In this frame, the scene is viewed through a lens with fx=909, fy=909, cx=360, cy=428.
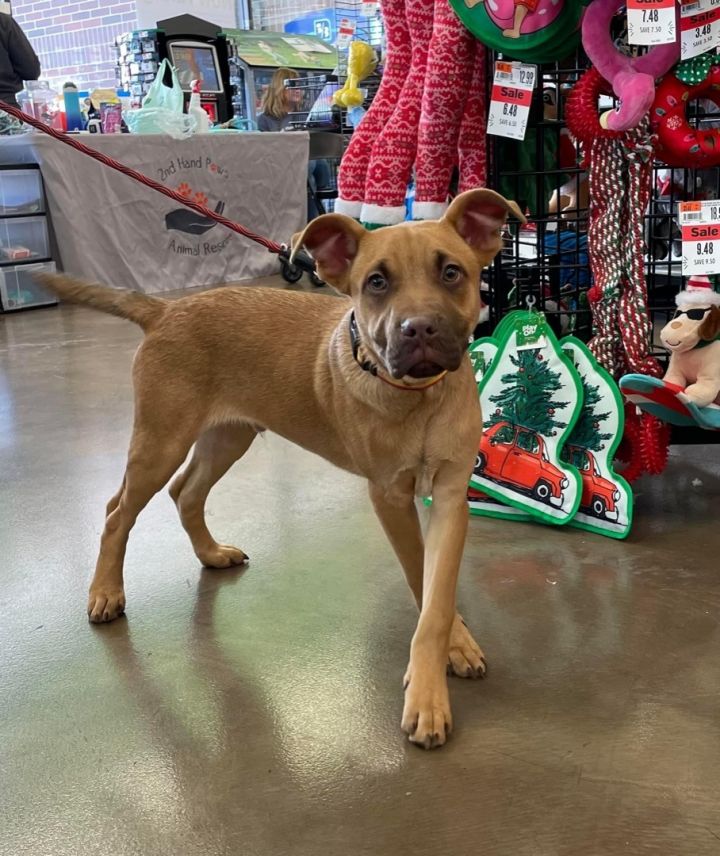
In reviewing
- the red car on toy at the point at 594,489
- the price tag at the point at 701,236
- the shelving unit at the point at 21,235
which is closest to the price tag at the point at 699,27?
the price tag at the point at 701,236

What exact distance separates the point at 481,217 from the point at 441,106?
99cm

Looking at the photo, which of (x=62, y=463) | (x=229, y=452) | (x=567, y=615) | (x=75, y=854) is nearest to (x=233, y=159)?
(x=62, y=463)

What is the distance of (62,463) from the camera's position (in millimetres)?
3502

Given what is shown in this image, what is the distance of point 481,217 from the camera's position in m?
1.97

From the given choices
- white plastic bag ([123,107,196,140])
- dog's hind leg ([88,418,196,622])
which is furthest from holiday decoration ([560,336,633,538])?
white plastic bag ([123,107,196,140])

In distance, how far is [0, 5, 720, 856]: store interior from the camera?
160cm

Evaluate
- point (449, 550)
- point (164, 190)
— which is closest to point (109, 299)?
point (164, 190)

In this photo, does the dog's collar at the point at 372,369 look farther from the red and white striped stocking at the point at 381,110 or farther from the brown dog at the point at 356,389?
the red and white striped stocking at the point at 381,110

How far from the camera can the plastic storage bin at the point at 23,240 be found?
6.69 meters

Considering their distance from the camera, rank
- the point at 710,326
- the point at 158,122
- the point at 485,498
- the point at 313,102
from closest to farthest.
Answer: the point at 710,326 → the point at 485,498 → the point at 158,122 → the point at 313,102

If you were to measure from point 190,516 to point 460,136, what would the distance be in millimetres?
1504

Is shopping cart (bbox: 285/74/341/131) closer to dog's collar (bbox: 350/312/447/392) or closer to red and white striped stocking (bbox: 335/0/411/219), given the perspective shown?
red and white striped stocking (bbox: 335/0/411/219)

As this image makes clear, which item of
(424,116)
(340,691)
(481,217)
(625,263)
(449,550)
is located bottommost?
(340,691)

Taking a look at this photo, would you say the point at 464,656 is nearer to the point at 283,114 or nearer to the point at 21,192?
A: the point at 21,192
